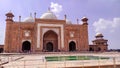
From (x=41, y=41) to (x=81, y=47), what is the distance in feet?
20.6

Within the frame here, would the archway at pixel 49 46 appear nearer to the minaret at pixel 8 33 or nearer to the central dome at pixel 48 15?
the central dome at pixel 48 15

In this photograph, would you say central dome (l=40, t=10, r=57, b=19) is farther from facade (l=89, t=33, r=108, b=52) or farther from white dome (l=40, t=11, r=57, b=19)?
facade (l=89, t=33, r=108, b=52)

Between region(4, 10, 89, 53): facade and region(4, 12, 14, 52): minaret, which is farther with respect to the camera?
region(4, 10, 89, 53): facade

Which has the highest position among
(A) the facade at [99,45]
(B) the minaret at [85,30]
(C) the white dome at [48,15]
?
(C) the white dome at [48,15]

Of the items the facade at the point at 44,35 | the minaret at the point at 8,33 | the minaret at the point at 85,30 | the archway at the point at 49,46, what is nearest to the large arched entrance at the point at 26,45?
the facade at the point at 44,35

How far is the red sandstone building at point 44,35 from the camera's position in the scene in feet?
79.8

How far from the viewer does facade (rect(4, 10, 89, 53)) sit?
79.8 ft

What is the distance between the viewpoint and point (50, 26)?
996 inches

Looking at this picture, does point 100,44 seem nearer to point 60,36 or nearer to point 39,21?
point 60,36

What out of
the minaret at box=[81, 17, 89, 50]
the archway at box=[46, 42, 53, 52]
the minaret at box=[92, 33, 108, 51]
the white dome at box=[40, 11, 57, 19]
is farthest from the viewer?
the minaret at box=[92, 33, 108, 51]

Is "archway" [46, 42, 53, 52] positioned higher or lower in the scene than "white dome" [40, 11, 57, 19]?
lower

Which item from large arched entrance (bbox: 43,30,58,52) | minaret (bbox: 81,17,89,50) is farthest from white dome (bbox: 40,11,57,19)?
minaret (bbox: 81,17,89,50)

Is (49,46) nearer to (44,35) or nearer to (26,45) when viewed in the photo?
(44,35)

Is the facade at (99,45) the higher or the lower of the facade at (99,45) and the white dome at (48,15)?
the lower
